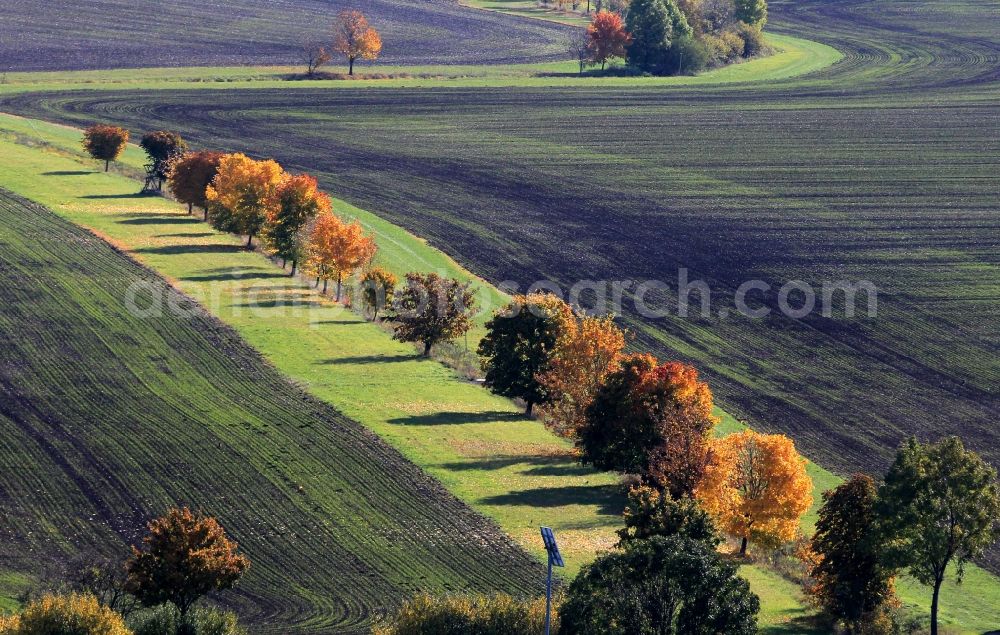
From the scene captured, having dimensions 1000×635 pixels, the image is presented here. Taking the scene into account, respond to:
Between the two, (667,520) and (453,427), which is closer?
(667,520)

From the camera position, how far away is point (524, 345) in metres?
93.1

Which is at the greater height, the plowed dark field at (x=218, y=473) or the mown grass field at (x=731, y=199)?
the mown grass field at (x=731, y=199)

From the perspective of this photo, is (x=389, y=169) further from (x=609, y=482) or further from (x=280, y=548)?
(x=280, y=548)

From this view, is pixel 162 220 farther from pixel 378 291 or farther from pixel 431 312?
pixel 431 312

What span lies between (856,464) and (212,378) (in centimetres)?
3737

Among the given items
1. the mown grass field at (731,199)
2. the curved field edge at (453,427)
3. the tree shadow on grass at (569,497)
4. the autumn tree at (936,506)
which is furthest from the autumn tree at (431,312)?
the autumn tree at (936,506)

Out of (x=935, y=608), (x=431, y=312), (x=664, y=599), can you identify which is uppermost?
(x=664, y=599)

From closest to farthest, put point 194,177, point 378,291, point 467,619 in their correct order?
1. point 467,619
2. point 378,291
3. point 194,177

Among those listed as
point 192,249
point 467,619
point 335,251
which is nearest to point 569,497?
point 467,619

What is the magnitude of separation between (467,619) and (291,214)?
224 feet

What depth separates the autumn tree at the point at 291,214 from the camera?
383 ft

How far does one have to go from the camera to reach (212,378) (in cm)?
9200

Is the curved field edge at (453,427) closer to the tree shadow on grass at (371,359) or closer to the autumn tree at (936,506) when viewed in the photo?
the tree shadow on grass at (371,359)

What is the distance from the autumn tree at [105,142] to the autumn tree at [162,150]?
511 centimetres
